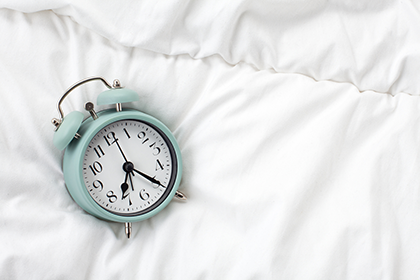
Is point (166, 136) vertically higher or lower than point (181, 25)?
lower

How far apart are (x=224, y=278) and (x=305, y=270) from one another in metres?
0.17

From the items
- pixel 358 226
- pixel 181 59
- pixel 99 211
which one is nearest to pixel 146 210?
pixel 99 211

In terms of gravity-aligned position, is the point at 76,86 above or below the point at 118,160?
above

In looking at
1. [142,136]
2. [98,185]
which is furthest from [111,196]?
[142,136]

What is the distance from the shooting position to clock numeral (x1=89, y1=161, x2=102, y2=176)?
0.68 m

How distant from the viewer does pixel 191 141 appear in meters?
0.78

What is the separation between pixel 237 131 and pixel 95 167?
Result: 0.30m

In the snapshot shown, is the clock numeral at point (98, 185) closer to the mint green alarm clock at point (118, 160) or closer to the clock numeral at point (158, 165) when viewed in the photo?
the mint green alarm clock at point (118, 160)

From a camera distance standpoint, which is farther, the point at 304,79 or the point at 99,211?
the point at 304,79

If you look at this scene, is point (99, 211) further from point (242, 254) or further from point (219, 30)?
point (219, 30)

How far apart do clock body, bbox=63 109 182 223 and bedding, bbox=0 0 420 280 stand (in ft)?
0.18

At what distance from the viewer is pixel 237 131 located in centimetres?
76

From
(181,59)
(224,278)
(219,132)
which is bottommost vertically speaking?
(224,278)

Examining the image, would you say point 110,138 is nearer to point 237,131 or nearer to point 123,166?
point 123,166
